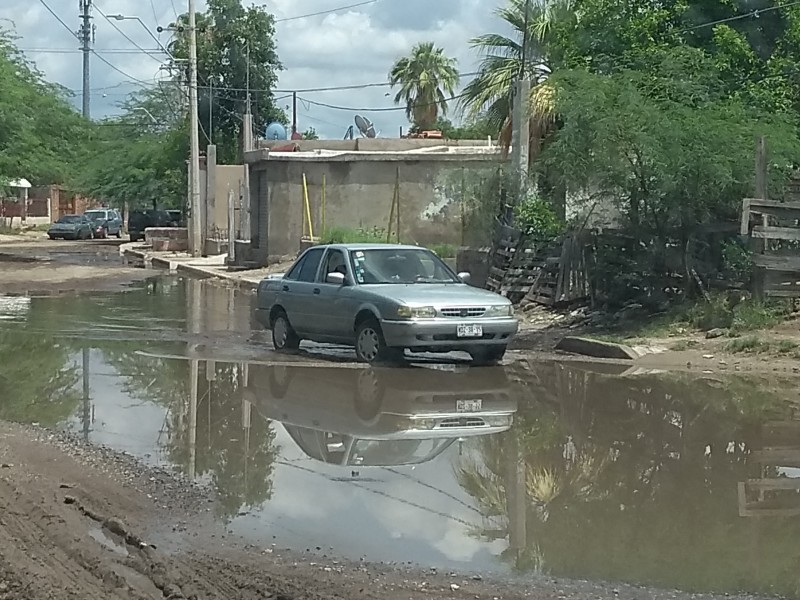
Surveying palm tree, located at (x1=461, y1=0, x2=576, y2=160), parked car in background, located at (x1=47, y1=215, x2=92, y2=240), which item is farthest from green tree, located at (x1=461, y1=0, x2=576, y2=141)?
parked car in background, located at (x1=47, y1=215, x2=92, y2=240)

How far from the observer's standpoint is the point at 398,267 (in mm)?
16609

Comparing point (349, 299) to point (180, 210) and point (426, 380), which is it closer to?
point (426, 380)

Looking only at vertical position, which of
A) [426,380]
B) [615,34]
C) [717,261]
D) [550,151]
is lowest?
[426,380]

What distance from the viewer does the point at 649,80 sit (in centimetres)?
1970

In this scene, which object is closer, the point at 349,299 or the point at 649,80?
the point at 349,299

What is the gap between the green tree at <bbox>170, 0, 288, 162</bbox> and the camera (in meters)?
60.1

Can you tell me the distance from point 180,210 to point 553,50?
1491 inches

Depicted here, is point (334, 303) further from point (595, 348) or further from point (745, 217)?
point (745, 217)

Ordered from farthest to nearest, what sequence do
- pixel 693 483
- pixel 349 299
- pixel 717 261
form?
1. pixel 717 261
2. pixel 349 299
3. pixel 693 483

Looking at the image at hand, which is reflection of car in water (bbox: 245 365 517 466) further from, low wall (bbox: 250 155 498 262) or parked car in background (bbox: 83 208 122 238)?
parked car in background (bbox: 83 208 122 238)

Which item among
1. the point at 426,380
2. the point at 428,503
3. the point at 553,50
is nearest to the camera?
the point at 428,503

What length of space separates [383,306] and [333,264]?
1971mm

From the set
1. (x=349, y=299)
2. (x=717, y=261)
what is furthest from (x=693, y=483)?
(x=717, y=261)

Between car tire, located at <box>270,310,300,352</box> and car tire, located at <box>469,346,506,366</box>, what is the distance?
291 centimetres
